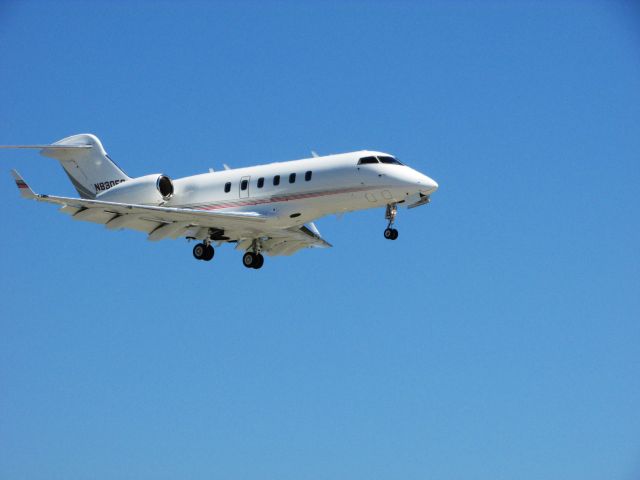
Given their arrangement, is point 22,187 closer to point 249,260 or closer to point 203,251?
point 203,251

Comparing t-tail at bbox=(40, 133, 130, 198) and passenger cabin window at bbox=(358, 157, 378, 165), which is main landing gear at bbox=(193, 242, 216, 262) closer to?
t-tail at bbox=(40, 133, 130, 198)

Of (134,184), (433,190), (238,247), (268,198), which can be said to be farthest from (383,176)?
(134,184)

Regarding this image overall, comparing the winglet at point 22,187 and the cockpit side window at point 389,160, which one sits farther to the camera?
the cockpit side window at point 389,160

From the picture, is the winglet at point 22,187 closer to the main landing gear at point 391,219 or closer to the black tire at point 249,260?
the black tire at point 249,260

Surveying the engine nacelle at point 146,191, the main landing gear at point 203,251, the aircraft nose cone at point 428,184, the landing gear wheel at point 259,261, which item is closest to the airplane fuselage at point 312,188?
the aircraft nose cone at point 428,184

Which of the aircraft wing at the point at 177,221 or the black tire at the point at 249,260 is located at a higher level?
the aircraft wing at the point at 177,221

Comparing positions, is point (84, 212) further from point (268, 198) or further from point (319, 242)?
point (319, 242)

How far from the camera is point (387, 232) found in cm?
3119

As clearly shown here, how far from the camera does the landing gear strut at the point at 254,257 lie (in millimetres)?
34750

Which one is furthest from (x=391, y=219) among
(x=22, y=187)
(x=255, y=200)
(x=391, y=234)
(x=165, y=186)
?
(x=22, y=187)

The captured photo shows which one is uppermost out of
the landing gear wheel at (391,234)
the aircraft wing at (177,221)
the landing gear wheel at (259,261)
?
the aircraft wing at (177,221)

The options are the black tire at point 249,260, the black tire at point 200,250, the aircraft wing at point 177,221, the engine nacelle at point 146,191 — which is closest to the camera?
the aircraft wing at point 177,221

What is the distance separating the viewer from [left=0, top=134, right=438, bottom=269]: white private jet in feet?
103

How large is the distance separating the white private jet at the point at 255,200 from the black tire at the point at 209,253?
0.03 metres
